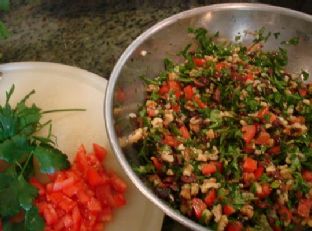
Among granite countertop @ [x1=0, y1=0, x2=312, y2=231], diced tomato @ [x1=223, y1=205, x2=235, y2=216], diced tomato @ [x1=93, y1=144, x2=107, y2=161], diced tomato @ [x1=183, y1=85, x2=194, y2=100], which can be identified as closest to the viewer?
diced tomato @ [x1=223, y1=205, x2=235, y2=216]

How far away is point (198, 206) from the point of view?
971 mm

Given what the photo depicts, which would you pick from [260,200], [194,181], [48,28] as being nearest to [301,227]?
[260,200]

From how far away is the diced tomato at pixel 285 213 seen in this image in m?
0.97

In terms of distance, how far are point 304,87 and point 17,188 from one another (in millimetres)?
846

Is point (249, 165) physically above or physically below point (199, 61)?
below

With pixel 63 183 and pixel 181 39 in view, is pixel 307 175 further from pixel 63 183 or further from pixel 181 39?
pixel 63 183

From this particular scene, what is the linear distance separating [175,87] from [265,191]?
0.39 meters

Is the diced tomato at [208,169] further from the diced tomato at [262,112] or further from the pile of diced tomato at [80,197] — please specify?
the pile of diced tomato at [80,197]

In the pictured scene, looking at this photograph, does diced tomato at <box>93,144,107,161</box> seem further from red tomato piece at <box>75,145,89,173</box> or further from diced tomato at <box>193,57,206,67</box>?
diced tomato at <box>193,57,206,67</box>

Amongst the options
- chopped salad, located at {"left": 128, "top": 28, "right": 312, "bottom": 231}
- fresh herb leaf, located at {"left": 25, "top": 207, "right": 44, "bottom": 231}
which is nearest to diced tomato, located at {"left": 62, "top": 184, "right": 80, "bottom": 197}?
fresh herb leaf, located at {"left": 25, "top": 207, "right": 44, "bottom": 231}

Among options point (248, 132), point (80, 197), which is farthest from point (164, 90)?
point (80, 197)

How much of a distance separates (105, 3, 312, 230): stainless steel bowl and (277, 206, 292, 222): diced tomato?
0.38m

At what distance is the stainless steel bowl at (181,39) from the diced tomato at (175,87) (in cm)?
8

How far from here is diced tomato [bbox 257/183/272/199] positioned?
986 millimetres
